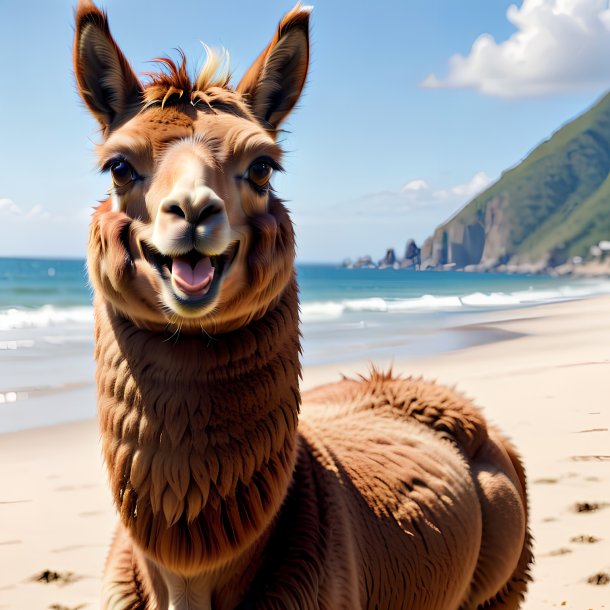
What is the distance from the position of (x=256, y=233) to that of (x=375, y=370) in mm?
1714

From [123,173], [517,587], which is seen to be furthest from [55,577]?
[123,173]

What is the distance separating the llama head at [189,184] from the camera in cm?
210

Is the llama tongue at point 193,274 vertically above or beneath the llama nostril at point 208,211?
beneath

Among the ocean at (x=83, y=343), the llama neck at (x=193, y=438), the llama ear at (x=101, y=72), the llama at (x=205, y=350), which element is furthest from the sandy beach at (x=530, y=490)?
the llama ear at (x=101, y=72)

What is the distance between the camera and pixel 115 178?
2.34 meters

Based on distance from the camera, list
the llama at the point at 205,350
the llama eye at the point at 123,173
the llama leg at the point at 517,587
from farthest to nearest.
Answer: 1. the llama leg at the point at 517,587
2. the llama eye at the point at 123,173
3. the llama at the point at 205,350

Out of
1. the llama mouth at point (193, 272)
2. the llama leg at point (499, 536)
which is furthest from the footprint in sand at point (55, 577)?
the llama mouth at point (193, 272)

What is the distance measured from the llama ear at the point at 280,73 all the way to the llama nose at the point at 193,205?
646 millimetres

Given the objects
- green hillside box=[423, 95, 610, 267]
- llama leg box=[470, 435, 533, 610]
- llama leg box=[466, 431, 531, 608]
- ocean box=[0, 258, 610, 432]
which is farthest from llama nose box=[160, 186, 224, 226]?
green hillside box=[423, 95, 610, 267]

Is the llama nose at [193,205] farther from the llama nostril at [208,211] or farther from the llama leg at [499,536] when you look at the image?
the llama leg at [499,536]

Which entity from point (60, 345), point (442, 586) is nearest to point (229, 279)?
point (442, 586)

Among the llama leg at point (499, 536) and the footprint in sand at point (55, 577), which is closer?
the llama leg at point (499, 536)

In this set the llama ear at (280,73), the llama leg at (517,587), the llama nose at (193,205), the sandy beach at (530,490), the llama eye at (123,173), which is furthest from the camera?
the sandy beach at (530,490)

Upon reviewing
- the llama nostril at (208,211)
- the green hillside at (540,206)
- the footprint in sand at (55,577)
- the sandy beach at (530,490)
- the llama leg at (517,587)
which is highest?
the green hillside at (540,206)
